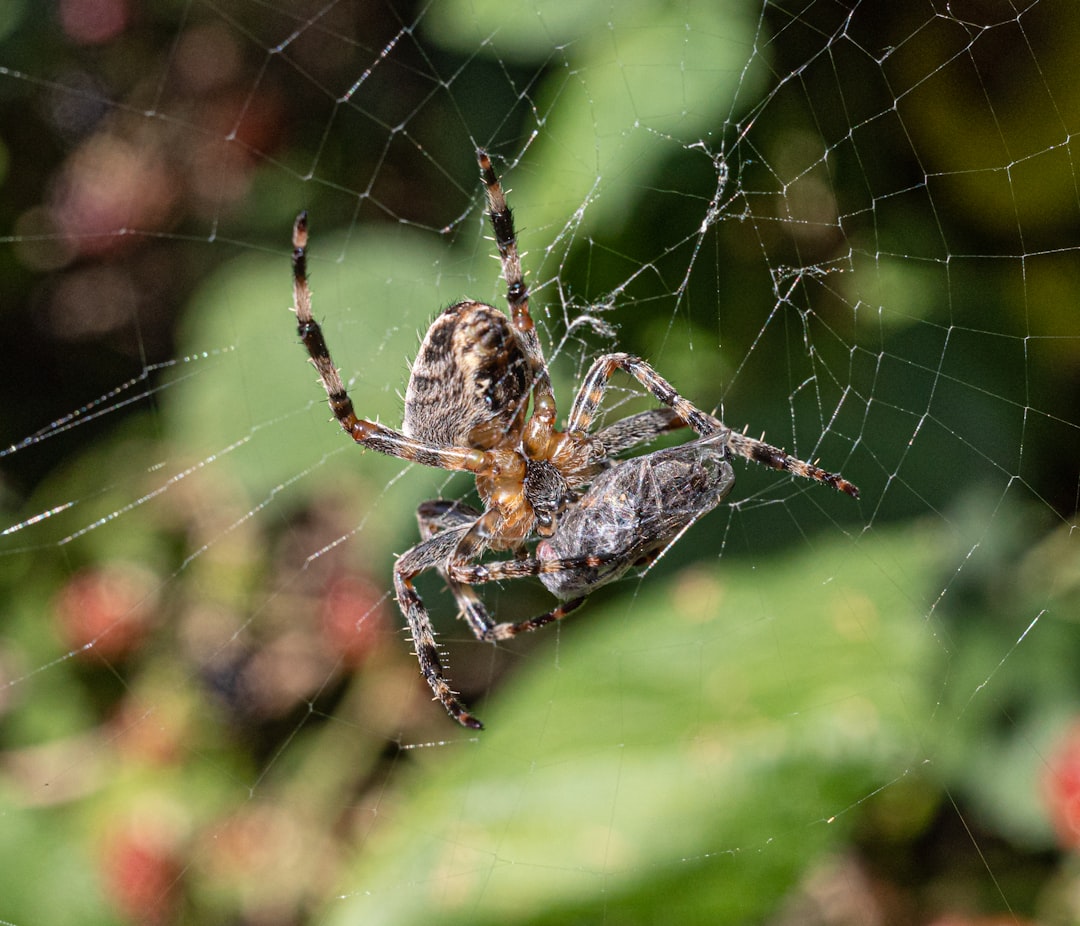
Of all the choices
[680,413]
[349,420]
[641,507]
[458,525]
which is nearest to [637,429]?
[680,413]

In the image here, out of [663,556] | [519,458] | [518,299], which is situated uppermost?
[518,299]

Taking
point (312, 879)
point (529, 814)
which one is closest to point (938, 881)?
point (529, 814)

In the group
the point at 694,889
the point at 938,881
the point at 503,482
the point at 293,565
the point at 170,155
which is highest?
the point at 170,155

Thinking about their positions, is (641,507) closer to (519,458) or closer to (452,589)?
(519,458)

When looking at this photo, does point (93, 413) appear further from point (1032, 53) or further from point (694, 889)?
point (1032, 53)

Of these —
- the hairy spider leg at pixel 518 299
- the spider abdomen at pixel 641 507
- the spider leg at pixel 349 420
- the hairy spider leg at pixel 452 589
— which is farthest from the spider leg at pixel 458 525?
the spider abdomen at pixel 641 507

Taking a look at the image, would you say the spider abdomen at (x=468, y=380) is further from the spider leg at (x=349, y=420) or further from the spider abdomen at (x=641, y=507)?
the spider abdomen at (x=641, y=507)
